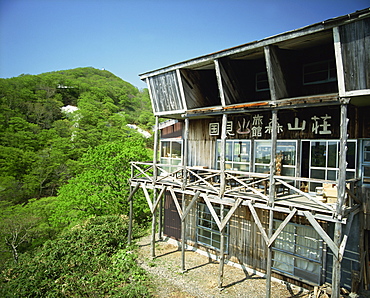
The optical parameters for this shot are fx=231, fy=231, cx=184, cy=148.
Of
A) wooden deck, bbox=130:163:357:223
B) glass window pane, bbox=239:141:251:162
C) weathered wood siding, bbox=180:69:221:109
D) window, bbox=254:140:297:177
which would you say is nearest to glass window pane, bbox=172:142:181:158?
wooden deck, bbox=130:163:357:223

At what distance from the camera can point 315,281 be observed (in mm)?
8922

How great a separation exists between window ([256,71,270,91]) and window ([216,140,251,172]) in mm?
2785

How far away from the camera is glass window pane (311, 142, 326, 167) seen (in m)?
9.12

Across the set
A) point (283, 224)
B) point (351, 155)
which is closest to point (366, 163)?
point (351, 155)

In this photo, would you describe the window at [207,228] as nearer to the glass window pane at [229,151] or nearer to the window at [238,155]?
the window at [238,155]

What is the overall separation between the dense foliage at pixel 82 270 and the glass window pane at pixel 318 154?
8.55m

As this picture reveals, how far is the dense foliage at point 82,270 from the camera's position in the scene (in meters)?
9.89

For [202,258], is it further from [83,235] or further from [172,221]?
[83,235]

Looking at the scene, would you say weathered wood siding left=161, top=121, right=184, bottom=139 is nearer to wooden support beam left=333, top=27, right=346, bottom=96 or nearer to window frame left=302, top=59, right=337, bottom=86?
window frame left=302, top=59, right=337, bottom=86

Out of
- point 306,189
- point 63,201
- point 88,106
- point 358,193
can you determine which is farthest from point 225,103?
point 88,106

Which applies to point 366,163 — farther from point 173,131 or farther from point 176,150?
point 173,131

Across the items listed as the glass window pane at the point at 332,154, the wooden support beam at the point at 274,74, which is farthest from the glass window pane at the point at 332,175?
the wooden support beam at the point at 274,74

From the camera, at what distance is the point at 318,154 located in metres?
9.26

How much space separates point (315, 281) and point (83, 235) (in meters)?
13.2
